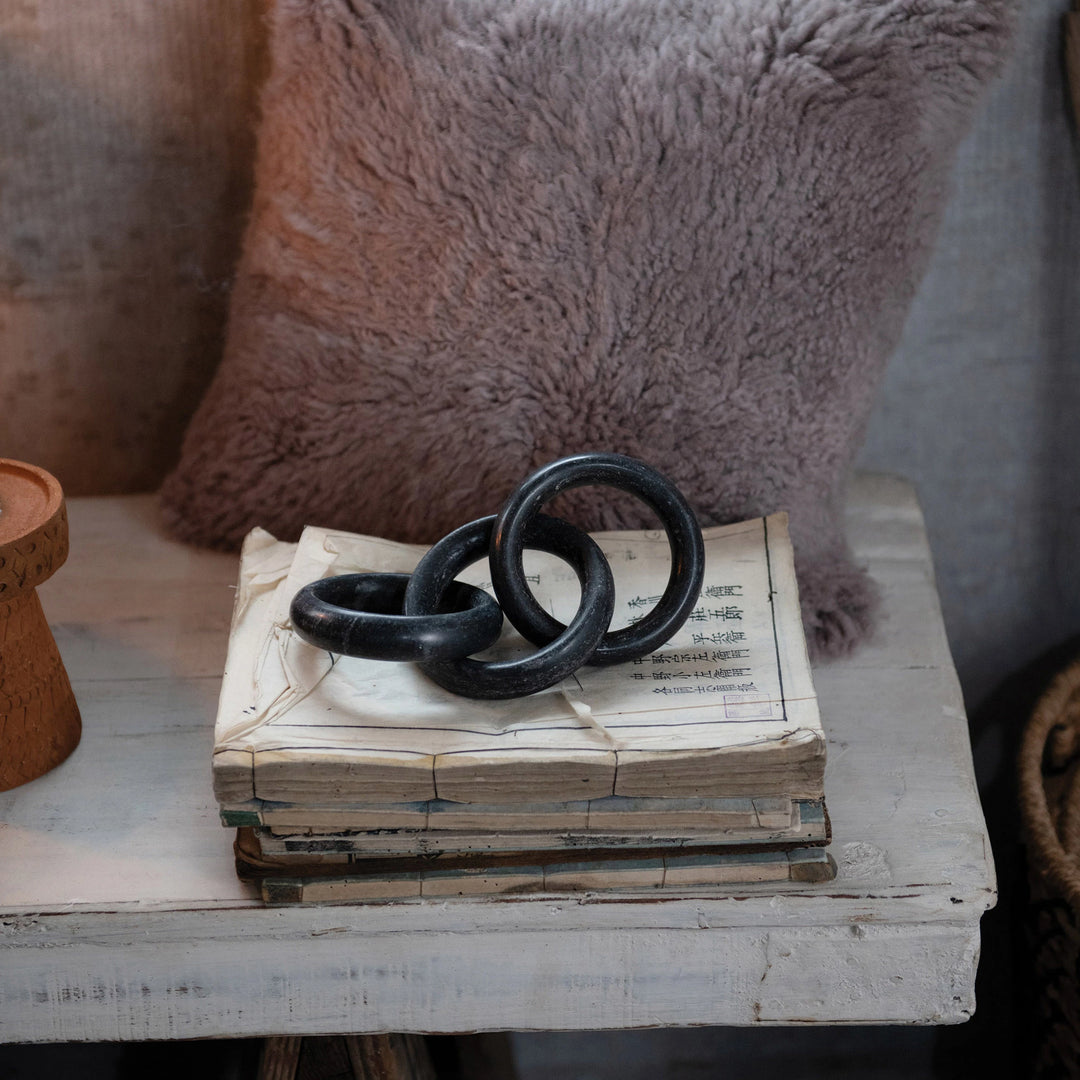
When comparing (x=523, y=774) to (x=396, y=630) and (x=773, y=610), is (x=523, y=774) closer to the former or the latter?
(x=396, y=630)

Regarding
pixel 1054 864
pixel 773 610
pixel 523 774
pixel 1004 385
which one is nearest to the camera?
pixel 523 774

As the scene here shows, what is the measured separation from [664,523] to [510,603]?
92mm

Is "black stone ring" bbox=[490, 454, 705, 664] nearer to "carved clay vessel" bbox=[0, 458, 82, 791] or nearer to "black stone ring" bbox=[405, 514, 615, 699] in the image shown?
"black stone ring" bbox=[405, 514, 615, 699]

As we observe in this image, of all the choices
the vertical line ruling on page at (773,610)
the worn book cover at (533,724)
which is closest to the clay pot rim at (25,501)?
the worn book cover at (533,724)

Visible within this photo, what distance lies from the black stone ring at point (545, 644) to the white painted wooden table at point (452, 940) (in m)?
0.11

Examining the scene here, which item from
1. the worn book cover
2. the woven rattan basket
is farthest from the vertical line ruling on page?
the woven rattan basket

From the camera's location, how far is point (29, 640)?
23.8 inches

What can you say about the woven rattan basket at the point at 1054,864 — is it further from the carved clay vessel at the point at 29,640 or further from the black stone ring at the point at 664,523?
the carved clay vessel at the point at 29,640

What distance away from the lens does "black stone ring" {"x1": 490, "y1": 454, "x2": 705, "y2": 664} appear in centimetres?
57

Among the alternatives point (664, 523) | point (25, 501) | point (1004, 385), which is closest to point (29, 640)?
point (25, 501)

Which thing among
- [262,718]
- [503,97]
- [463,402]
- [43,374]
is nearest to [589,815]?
[262,718]

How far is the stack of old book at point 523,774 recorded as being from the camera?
52cm

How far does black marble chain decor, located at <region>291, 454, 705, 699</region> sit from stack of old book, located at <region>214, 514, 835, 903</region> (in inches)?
0.9

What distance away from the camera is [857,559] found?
0.85 m
